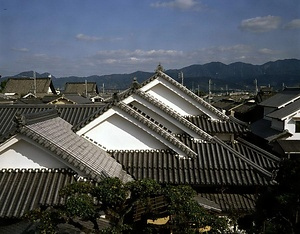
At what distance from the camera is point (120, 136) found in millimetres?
11625

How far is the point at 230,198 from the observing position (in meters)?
10.7

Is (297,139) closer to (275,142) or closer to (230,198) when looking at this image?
(275,142)

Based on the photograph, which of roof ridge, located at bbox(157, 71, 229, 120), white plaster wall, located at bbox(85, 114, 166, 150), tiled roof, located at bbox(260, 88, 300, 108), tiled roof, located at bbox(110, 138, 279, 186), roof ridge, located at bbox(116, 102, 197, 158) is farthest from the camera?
tiled roof, located at bbox(260, 88, 300, 108)

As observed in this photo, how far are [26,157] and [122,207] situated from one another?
4.40 m

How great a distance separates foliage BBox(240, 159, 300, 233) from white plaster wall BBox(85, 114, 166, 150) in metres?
5.95

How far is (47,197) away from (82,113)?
35.3 feet

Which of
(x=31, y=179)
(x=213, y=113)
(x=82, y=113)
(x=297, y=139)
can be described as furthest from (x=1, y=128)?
(x=297, y=139)

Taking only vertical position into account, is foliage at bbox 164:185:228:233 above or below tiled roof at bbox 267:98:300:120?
below

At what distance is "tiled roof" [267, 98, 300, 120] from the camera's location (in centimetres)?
2811

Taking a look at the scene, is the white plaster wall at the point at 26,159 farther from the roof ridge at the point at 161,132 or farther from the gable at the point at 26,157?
the roof ridge at the point at 161,132

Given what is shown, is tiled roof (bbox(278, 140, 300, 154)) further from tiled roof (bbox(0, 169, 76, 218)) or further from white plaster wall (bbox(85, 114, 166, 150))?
tiled roof (bbox(0, 169, 76, 218))

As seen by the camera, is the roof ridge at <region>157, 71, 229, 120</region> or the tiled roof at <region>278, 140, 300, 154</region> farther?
the tiled roof at <region>278, 140, 300, 154</region>

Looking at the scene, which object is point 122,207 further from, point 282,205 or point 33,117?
point 33,117

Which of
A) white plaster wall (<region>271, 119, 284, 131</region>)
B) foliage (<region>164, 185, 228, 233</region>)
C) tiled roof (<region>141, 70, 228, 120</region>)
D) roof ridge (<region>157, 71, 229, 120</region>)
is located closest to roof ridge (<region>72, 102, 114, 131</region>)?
tiled roof (<region>141, 70, 228, 120</region>)
